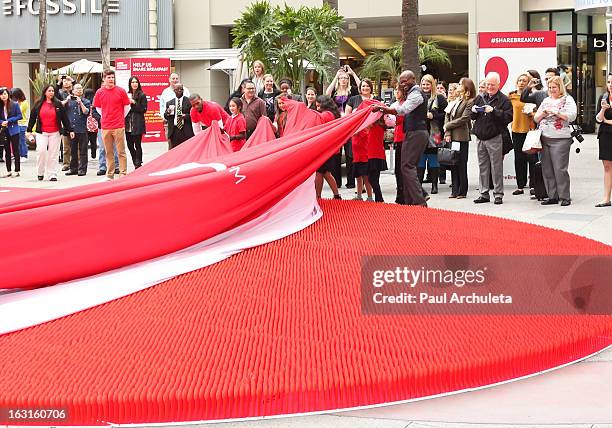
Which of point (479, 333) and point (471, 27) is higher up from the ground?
point (471, 27)

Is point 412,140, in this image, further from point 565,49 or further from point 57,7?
point 57,7

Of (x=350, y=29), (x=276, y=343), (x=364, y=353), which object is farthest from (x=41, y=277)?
(x=350, y=29)

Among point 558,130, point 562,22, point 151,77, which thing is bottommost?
point 558,130

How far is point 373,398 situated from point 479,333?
3.82 feet

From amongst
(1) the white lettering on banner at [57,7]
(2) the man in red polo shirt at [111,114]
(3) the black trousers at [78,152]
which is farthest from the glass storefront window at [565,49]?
(1) the white lettering on banner at [57,7]

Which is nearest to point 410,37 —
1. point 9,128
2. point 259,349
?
point 9,128

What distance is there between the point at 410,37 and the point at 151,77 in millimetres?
12787

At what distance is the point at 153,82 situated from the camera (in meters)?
29.5

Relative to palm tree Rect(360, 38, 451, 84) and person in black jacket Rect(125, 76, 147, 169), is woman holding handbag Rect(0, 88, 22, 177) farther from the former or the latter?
palm tree Rect(360, 38, 451, 84)

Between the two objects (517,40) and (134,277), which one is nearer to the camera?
(134,277)

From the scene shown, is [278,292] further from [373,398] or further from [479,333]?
[373,398]

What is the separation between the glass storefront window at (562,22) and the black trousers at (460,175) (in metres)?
17.5

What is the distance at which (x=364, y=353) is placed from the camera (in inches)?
209

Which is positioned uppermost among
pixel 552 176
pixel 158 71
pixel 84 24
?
pixel 84 24
